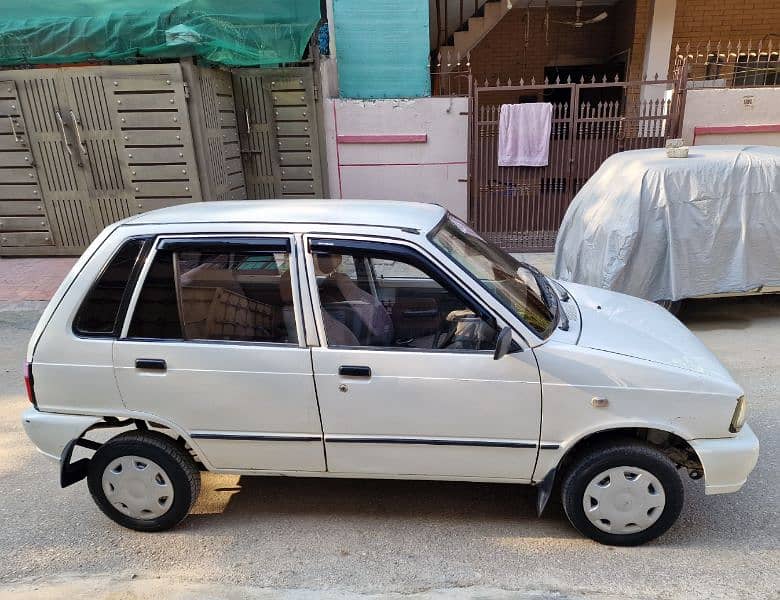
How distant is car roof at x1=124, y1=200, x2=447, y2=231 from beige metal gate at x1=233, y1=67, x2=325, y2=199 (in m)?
6.00

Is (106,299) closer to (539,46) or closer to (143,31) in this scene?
(143,31)

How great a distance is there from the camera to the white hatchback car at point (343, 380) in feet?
8.77

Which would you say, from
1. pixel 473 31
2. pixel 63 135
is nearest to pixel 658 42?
pixel 473 31

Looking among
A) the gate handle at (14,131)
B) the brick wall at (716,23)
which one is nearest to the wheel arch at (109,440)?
the gate handle at (14,131)

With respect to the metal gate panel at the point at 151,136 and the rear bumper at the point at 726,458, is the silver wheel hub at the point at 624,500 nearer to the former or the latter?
the rear bumper at the point at 726,458

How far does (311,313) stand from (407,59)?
24.4ft

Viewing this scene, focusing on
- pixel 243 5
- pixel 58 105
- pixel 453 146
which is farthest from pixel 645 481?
pixel 58 105

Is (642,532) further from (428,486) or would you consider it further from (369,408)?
(369,408)

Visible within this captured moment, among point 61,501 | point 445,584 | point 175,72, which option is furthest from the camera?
point 175,72

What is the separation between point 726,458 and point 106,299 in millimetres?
3269

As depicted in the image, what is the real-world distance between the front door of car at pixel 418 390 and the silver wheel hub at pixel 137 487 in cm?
97

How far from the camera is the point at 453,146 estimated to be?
9031 millimetres

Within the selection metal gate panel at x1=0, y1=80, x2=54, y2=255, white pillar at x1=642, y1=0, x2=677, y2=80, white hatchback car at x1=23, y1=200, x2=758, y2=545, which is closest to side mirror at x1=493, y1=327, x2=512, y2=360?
white hatchback car at x1=23, y1=200, x2=758, y2=545

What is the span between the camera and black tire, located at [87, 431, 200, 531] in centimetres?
296
